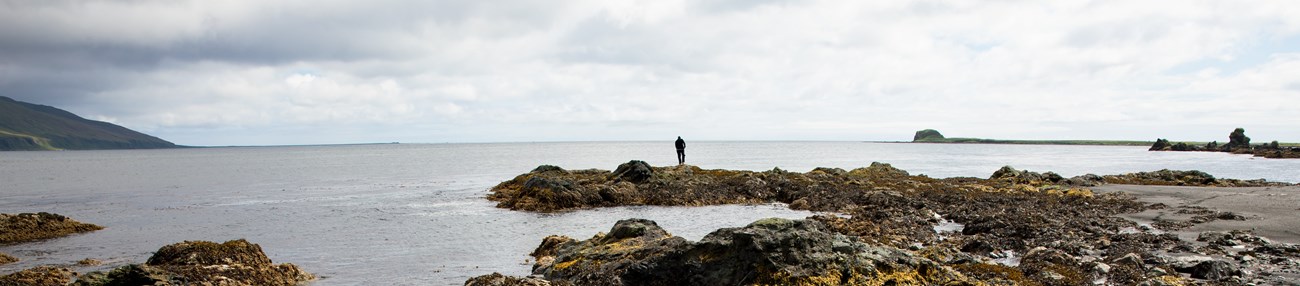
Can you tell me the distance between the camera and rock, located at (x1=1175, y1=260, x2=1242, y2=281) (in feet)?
34.3

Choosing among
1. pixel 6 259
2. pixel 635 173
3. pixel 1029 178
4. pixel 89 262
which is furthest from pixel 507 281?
pixel 1029 178

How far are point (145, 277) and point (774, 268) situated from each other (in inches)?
370

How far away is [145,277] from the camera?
1026 centimetres

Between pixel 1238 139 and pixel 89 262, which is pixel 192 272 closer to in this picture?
pixel 89 262

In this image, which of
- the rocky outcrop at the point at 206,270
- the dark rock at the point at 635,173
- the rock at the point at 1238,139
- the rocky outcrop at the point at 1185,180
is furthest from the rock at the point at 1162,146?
the rocky outcrop at the point at 206,270

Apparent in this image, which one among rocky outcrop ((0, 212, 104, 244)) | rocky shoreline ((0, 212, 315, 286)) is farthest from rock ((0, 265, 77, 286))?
rocky outcrop ((0, 212, 104, 244))

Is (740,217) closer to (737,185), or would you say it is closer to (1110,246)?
(737,185)

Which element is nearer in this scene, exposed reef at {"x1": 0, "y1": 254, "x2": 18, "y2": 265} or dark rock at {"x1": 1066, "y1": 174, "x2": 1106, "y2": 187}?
exposed reef at {"x1": 0, "y1": 254, "x2": 18, "y2": 265}

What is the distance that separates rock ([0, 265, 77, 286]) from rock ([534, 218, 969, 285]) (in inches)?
353

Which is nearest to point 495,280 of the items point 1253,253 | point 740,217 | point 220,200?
point 1253,253

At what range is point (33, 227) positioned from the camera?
835 inches

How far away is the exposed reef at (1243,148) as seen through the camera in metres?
88.5

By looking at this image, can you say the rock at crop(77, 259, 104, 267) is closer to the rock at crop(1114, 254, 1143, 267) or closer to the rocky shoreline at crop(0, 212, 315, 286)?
the rocky shoreline at crop(0, 212, 315, 286)

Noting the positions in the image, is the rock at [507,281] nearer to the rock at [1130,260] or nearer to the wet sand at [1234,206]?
the rock at [1130,260]
